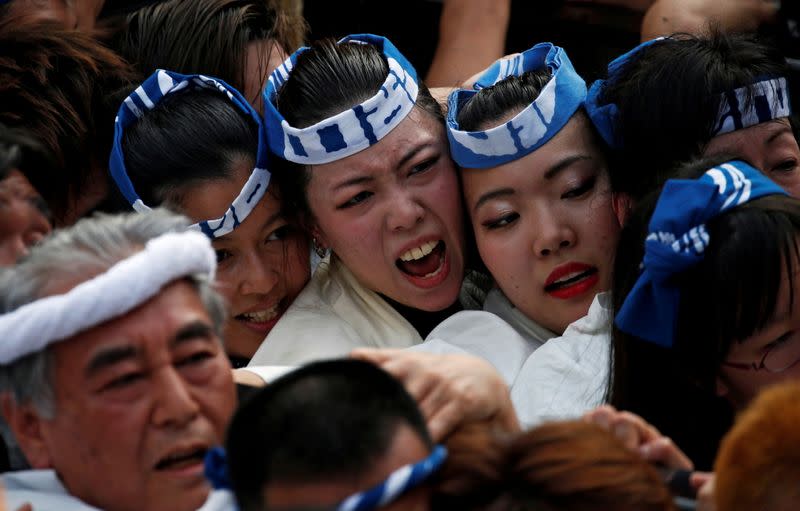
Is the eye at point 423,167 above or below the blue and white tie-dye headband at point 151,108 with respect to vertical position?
below

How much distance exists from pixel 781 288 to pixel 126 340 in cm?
124

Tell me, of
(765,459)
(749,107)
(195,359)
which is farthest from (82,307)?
(749,107)

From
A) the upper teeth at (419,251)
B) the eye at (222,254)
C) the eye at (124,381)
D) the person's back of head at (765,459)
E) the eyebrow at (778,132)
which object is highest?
the person's back of head at (765,459)

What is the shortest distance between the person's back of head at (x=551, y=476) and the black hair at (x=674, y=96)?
127cm

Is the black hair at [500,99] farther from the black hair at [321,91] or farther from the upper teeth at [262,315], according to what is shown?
the upper teeth at [262,315]

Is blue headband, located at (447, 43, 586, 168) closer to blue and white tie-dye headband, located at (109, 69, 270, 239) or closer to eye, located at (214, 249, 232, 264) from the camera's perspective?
blue and white tie-dye headband, located at (109, 69, 270, 239)

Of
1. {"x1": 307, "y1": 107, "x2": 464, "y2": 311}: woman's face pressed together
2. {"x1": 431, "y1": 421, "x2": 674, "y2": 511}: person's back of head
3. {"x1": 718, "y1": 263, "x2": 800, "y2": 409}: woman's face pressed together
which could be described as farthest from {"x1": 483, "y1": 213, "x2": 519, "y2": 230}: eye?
{"x1": 431, "y1": 421, "x2": 674, "y2": 511}: person's back of head

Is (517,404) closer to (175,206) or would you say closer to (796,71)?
(175,206)

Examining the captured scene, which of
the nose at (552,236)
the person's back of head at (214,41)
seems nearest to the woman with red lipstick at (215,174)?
the person's back of head at (214,41)

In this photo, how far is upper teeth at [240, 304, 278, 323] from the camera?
3201 millimetres

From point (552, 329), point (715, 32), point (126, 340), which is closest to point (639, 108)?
point (715, 32)

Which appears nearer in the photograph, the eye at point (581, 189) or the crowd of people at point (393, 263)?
the crowd of people at point (393, 263)

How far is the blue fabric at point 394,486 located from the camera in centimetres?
135

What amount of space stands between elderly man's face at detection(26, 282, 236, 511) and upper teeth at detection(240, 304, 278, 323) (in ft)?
4.02
